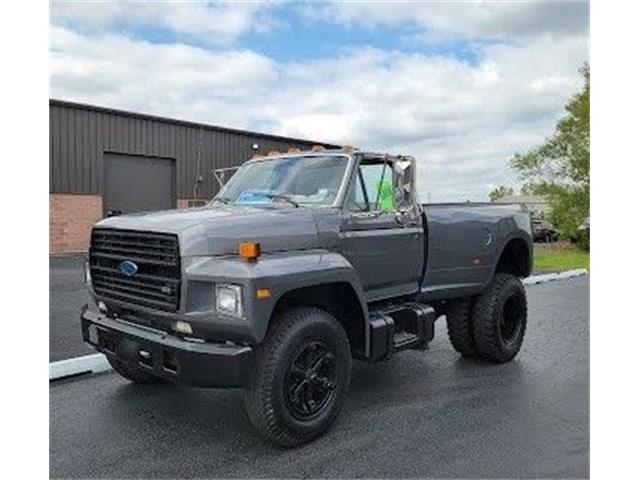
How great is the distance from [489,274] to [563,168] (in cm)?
1912

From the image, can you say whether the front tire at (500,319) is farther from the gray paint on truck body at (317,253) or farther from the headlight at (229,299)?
the headlight at (229,299)

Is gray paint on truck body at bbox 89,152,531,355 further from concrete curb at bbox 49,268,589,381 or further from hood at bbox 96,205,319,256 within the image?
concrete curb at bbox 49,268,589,381

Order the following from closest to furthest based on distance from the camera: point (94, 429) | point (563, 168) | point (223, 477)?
point (223, 477) < point (94, 429) < point (563, 168)

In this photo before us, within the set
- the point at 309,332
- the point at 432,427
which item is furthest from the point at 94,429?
the point at 432,427

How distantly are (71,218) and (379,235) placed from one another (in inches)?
711

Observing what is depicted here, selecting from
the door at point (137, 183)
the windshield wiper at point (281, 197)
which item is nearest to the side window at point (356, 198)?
the windshield wiper at point (281, 197)

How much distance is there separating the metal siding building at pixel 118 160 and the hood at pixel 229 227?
1664 cm

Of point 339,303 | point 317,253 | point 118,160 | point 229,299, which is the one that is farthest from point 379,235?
point 118,160

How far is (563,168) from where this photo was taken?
78.7 ft

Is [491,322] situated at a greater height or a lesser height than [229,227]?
lesser

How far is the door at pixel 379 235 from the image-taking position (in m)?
5.20

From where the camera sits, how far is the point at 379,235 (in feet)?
17.7

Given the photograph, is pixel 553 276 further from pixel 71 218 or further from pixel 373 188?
pixel 71 218
